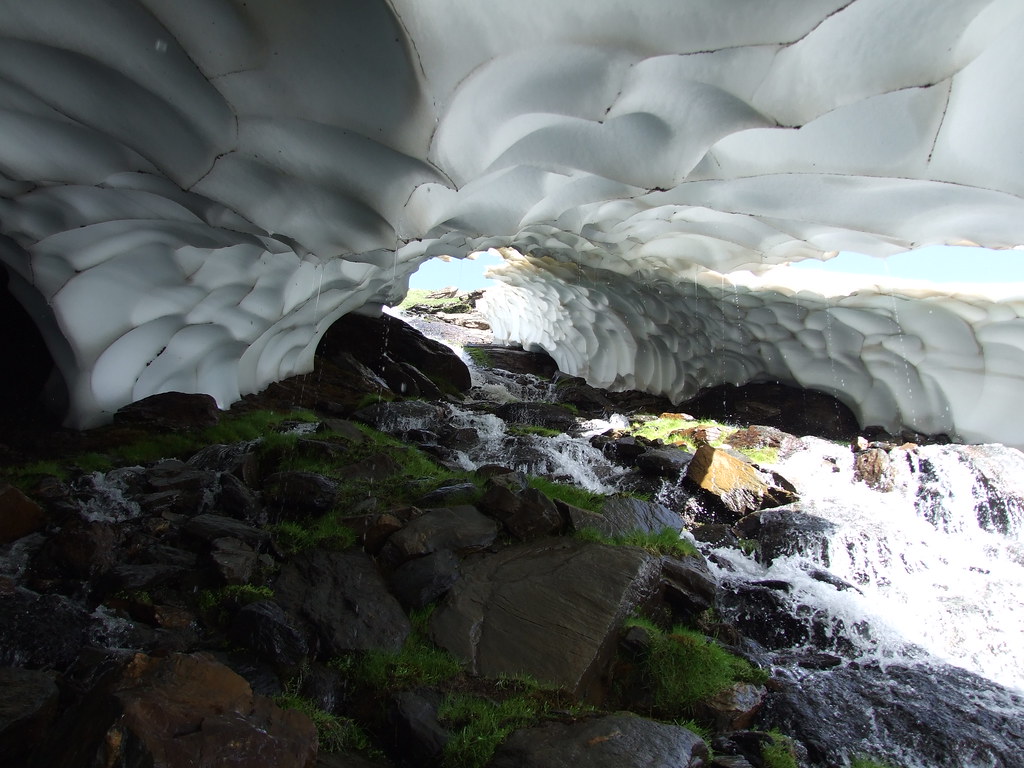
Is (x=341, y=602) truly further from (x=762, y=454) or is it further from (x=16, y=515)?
(x=762, y=454)

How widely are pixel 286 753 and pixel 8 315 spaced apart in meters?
9.02

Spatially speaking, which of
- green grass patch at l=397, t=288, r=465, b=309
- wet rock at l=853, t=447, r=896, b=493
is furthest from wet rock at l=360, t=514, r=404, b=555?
green grass patch at l=397, t=288, r=465, b=309

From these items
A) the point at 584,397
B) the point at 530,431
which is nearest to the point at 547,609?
the point at 530,431

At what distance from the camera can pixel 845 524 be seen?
7.98m

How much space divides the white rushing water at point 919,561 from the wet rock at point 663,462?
176cm

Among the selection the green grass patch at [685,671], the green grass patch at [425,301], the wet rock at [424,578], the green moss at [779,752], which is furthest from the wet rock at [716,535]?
the green grass patch at [425,301]

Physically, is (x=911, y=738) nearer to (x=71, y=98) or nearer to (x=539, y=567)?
(x=539, y=567)

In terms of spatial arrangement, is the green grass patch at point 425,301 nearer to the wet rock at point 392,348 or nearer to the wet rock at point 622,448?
the wet rock at point 392,348

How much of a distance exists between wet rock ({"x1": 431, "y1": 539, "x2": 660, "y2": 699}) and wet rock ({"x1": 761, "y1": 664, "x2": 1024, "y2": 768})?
130cm

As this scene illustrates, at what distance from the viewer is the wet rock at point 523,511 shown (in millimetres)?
6023

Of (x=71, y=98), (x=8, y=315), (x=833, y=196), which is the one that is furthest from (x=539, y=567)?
(x=8, y=315)

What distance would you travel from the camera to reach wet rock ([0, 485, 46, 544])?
16.2 feet

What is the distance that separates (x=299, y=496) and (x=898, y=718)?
5.30 m

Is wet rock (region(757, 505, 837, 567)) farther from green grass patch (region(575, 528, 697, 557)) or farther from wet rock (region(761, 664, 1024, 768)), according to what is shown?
wet rock (region(761, 664, 1024, 768))
